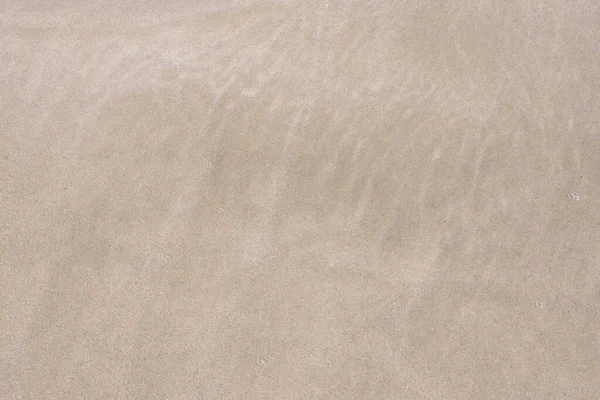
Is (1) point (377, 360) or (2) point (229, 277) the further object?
(2) point (229, 277)

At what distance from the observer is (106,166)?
382cm

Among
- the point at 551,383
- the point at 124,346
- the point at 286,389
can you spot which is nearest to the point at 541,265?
the point at 551,383

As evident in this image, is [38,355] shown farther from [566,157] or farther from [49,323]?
[566,157]

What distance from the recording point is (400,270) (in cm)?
350

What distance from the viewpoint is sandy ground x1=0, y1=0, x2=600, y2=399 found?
3193 millimetres

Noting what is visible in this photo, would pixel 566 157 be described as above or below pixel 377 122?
below

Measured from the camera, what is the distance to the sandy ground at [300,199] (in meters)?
3.19

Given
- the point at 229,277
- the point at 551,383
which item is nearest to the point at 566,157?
the point at 551,383

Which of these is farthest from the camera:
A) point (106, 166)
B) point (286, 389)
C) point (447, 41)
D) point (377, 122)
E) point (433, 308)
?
point (447, 41)

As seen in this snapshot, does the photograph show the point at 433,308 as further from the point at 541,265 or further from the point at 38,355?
the point at 38,355

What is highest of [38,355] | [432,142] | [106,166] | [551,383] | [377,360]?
[106,166]

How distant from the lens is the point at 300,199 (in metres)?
3.75

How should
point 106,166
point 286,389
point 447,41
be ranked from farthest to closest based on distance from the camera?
point 447,41 < point 106,166 < point 286,389

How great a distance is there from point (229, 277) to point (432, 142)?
173cm
